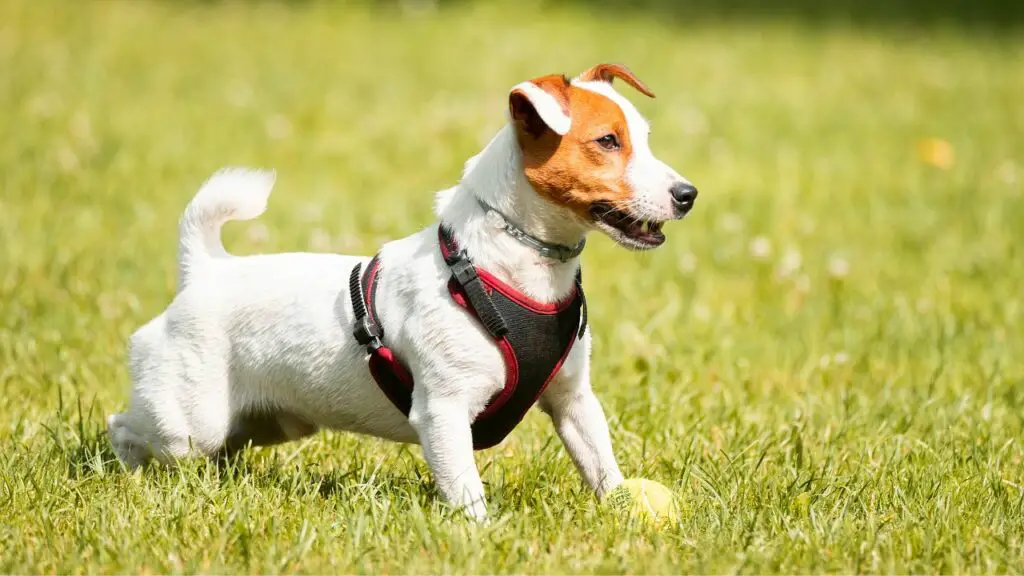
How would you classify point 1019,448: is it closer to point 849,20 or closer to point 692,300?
point 692,300

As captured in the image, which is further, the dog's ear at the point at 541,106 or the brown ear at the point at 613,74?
the brown ear at the point at 613,74

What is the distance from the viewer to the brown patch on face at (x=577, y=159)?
3445 mm

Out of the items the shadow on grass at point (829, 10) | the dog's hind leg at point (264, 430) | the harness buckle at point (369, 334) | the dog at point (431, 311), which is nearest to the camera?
the dog at point (431, 311)

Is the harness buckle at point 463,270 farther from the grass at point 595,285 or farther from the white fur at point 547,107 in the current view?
the grass at point 595,285

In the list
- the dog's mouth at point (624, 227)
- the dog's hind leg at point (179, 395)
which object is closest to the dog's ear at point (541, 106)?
the dog's mouth at point (624, 227)

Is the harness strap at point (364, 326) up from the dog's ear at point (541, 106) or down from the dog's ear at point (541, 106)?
down

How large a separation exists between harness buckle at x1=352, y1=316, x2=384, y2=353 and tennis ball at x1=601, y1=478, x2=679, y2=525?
2.70 ft

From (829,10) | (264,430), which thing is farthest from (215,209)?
(829,10)

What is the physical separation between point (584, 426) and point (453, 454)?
0.51 metres

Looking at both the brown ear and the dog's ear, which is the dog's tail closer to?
the dog's ear

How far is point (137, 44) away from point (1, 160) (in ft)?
13.4

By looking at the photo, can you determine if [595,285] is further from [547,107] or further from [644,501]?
[547,107]

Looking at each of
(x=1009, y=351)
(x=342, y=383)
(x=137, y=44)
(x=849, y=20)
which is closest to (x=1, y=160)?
(x=137, y=44)

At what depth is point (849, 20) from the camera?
56.3 ft
